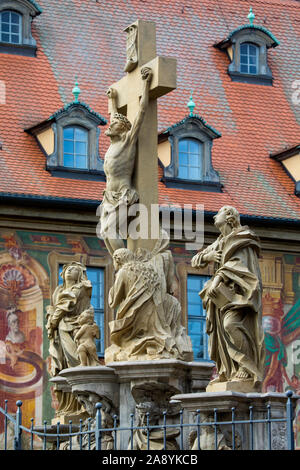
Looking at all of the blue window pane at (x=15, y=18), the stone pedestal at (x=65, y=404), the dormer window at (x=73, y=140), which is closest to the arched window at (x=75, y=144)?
the dormer window at (x=73, y=140)

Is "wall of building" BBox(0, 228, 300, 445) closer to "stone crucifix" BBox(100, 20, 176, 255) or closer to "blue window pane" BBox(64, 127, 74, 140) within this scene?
"blue window pane" BBox(64, 127, 74, 140)

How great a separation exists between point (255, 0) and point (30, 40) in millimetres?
6685

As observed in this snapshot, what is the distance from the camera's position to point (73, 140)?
2941cm

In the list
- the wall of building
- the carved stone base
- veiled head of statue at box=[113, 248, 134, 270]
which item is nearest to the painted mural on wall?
the wall of building

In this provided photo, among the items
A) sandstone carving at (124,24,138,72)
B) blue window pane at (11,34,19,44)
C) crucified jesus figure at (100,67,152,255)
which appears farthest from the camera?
blue window pane at (11,34,19,44)

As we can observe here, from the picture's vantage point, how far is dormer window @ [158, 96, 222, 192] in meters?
29.9

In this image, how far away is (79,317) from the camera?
18234mm

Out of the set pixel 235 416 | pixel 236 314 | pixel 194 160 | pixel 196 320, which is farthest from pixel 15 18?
pixel 235 416

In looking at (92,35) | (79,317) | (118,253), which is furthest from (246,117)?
(118,253)

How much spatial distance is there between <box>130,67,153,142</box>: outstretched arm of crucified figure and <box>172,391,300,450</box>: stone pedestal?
3.20 m

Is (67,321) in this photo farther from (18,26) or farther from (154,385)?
(18,26)

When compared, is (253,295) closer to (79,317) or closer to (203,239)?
(79,317)

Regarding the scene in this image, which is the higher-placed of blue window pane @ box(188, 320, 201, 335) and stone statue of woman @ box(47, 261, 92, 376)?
blue window pane @ box(188, 320, 201, 335)

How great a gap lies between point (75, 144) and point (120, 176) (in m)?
13.6
